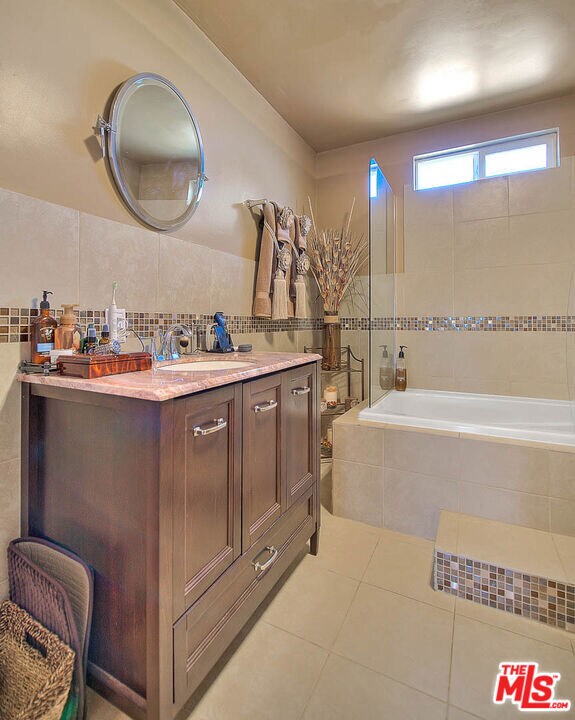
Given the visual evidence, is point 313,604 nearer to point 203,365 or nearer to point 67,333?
point 203,365

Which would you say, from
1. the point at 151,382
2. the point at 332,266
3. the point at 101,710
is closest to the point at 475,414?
the point at 332,266

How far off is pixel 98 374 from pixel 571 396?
2.72 m

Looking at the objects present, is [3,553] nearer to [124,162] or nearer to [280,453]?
[280,453]

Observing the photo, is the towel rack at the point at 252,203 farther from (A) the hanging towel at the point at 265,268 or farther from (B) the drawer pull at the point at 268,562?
(B) the drawer pull at the point at 268,562

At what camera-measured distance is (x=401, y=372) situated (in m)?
2.78

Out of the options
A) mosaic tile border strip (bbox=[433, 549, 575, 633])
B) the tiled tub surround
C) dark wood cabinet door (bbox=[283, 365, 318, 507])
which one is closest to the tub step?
mosaic tile border strip (bbox=[433, 549, 575, 633])

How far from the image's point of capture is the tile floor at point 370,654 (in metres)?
1.01

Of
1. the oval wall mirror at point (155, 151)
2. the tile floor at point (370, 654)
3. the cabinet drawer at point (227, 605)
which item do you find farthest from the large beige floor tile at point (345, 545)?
the oval wall mirror at point (155, 151)

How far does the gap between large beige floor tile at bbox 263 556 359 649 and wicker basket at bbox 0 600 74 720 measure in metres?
0.68

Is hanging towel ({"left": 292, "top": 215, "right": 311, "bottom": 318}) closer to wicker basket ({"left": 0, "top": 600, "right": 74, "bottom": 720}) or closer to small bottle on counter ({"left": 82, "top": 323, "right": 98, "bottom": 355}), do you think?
small bottle on counter ({"left": 82, "top": 323, "right": 98, "bottom": 355})

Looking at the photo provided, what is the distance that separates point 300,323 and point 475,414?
1397mm

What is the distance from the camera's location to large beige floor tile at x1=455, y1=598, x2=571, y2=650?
124 centimetres

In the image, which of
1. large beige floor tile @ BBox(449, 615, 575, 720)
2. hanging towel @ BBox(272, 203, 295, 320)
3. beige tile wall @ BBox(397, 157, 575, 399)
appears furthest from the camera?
beige tile wall @ BBox(397, 157, 575, 399)

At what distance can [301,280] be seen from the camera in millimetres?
2500
